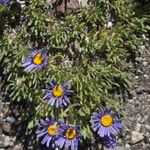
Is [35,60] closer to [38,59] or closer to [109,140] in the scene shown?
[38,59]

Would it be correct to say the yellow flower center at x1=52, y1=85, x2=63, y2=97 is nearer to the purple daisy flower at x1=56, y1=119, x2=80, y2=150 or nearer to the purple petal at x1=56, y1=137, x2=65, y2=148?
the purple daisy flower at x1=56, y1=119, x2=80, y2=150

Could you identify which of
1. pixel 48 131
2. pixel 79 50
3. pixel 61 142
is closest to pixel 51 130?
pixel 48 131

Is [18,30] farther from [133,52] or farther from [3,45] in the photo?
[133,52]

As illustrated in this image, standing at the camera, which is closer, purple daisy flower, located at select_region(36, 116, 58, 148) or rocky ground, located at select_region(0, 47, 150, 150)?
purple daisy flower, located at select_region(36, 116, 58, 148)

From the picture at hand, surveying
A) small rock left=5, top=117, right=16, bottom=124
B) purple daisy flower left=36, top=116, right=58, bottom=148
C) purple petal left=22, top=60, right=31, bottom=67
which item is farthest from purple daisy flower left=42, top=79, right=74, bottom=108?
small rock left=5, top=117, right=16, bottom=124

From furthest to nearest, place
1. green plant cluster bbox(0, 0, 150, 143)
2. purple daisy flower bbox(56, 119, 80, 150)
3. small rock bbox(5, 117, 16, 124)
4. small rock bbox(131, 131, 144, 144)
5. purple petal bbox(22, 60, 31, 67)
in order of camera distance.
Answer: small rock bbox(5, 117, 16, 124), small rock bbox(131, 131, 144, 144), green plant cluster bbox(0, 0, 150, 143), purple petal bbox(22, 60, 31, 67), purple daisy flower bbox(56, 119, 80, 150)

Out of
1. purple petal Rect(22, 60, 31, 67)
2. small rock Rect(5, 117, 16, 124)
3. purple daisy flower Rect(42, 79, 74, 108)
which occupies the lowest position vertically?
small rock Rect(5, 117, 16, 124)

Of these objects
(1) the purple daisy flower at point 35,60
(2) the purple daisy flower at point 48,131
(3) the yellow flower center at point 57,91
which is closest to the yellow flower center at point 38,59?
(1) the purple daisy flower at point 35,60
